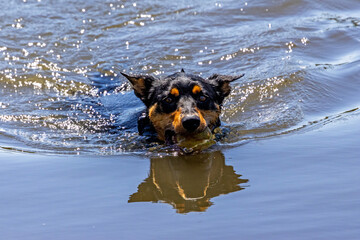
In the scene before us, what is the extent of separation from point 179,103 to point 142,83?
1013 mm

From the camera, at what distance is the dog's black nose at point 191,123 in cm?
608

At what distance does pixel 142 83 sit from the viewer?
→ 739 cm

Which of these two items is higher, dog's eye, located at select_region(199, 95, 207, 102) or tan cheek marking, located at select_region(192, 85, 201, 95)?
tan cheek marking, located at select_region(192, 85, 201, 95)

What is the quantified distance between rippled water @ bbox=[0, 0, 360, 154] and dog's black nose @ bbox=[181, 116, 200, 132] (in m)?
1.00

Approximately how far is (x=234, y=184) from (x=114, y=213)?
1286 millimetres

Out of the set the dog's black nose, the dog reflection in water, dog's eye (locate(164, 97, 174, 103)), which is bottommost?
the dog reflection in water

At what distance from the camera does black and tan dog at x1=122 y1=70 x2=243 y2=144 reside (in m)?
6.29

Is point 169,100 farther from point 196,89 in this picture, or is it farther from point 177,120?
point 177,120

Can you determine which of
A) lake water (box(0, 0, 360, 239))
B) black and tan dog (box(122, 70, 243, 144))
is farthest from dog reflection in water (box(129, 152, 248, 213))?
black and tan dog (box(122, 70, 243, 144))

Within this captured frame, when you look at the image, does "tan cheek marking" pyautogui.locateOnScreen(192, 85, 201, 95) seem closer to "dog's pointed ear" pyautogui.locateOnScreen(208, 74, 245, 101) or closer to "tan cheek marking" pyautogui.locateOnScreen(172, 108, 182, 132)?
"tan cheek marking" pyautogui.locateOnScreen(172, 108, 182, 132)

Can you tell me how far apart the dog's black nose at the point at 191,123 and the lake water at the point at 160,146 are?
43cm

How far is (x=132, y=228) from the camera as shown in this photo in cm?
436

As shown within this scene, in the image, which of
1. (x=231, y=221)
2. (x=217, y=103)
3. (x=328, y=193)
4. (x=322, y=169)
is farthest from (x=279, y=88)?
(x=231, y=221)

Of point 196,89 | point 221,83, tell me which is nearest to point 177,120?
point 196,89
